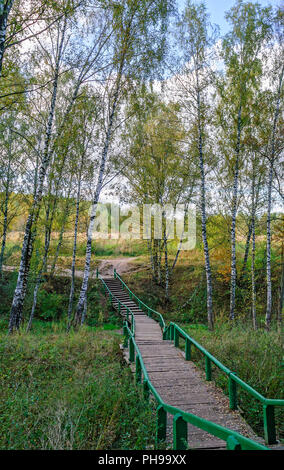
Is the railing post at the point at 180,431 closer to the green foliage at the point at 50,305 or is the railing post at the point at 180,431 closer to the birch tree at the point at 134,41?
the birch tree at the point at 134,41

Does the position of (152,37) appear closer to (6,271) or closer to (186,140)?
(186,140)

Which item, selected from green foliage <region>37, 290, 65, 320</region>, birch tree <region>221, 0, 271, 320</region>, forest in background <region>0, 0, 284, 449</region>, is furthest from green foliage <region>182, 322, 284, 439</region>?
green foliage <region>37, 290, 65, 320</region>

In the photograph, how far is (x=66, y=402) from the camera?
490 cm

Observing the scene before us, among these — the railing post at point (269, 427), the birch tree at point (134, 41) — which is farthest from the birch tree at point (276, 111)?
the railing post at point (269, 427)

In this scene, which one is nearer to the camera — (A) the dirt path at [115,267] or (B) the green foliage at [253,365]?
(B) the green foliage at [253,365]

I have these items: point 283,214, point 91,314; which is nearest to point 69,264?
point 91,314

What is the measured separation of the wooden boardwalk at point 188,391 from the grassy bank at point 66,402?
0.72m

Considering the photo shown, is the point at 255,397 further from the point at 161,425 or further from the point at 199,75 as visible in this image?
the point at 199,75

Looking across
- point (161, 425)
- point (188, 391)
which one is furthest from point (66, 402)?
point (188, 391)

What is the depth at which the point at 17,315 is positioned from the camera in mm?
9727

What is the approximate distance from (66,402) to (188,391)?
2.57m

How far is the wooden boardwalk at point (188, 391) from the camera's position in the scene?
14.5 ft

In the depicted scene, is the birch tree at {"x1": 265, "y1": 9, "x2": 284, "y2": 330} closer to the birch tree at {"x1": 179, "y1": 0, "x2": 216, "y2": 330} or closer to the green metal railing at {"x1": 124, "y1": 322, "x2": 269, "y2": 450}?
the birch tree at {"x1": 179, "y1": 0, "x2": 216, "y2": 330}

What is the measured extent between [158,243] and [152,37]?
11978mm
